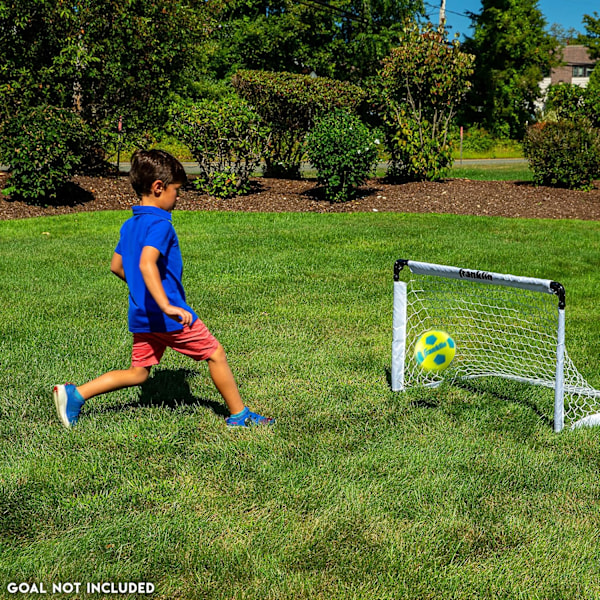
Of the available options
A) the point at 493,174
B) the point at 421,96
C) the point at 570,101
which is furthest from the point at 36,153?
the point at 493,174

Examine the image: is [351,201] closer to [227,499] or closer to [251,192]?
[251,192]

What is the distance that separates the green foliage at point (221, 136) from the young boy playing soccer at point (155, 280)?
10256mm

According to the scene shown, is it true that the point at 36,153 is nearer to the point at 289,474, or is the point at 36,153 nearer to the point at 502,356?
the point at 502,356

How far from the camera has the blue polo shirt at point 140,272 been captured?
357 centimetres

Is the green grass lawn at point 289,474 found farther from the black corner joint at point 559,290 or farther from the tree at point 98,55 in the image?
the tree at point 98,55

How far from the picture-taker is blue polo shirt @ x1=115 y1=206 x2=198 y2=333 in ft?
11.7

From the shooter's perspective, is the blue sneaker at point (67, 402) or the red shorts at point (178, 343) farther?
the blue sneaker at point (67, 402)

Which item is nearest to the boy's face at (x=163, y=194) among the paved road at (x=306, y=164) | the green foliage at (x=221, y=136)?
the green foliage at (x=221, y=136)

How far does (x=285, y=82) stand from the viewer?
15.4 meters

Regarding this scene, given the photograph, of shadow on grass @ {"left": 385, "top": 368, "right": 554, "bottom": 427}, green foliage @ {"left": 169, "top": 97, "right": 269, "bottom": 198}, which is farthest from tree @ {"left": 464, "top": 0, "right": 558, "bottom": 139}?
shadow on grass @ {"left": 385, "top": 368, "right": 554, "bottom": 427}

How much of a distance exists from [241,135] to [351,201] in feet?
8.62

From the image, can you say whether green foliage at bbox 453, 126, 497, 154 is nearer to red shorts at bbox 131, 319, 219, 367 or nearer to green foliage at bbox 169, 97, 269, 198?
green foliage at bbox 169, 97, 269, 198

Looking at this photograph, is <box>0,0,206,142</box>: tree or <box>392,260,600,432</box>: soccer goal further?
<box>0,0,206,142</box>: tree

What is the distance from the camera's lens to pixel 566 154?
1482cm
